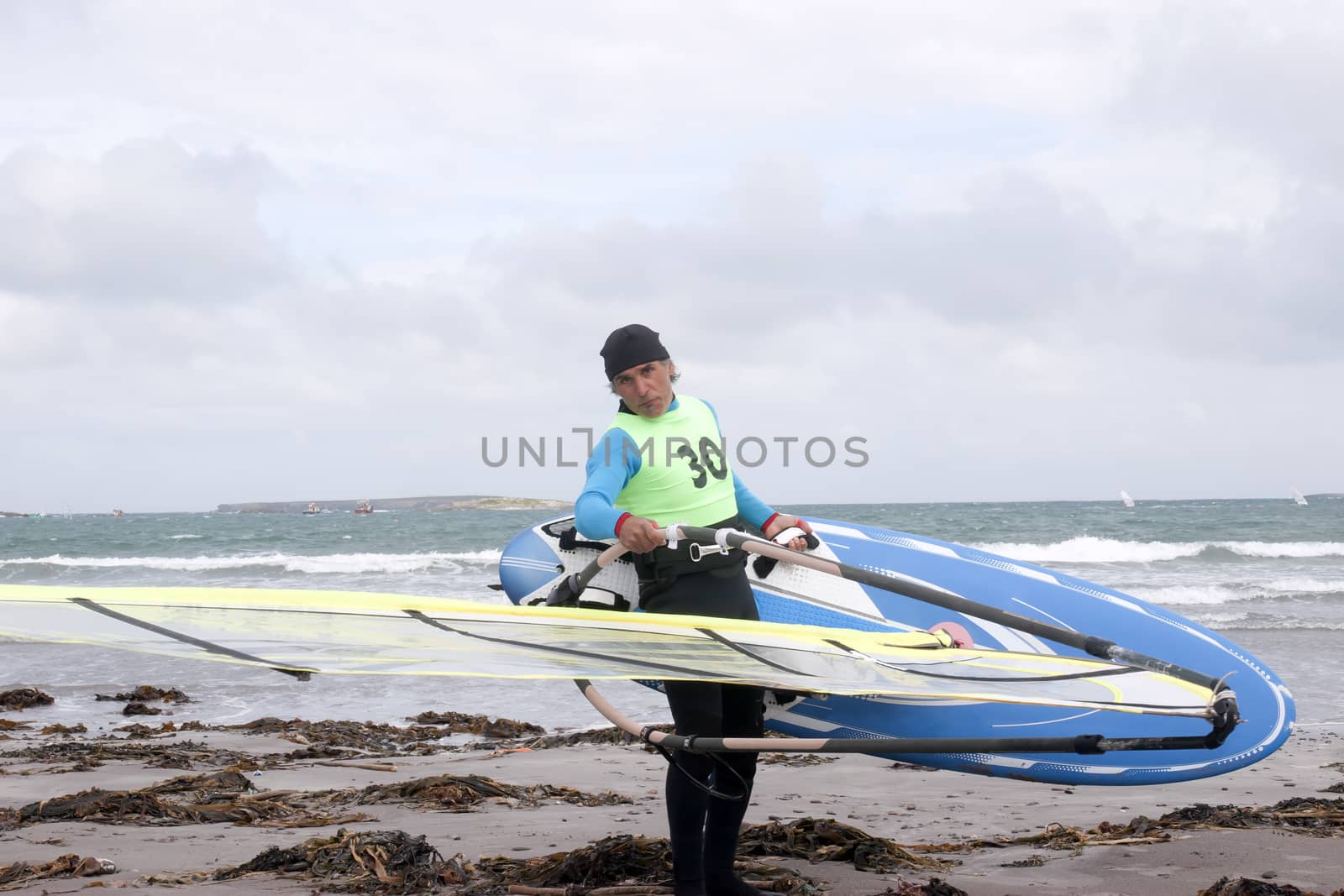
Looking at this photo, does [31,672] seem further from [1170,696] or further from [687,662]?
[1170,696]

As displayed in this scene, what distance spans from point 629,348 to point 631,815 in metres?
2.10

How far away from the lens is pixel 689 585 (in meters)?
2.82

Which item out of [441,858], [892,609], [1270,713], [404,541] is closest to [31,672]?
[441,858]

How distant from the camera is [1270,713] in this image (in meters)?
3.70

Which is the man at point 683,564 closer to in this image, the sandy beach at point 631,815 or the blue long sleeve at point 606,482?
the blue long sleeve at point 606,482

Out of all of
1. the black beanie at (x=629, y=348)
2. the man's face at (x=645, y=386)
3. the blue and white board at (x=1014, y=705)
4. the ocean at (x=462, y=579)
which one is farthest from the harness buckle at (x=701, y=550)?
the ocean at (x=462, y=579)

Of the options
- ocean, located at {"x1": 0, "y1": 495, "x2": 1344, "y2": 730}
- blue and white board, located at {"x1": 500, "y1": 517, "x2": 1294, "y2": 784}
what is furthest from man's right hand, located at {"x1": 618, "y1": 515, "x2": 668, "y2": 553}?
ocean, located at {"x1": 0, "y1": 495, "x2": 1344, "y2": 730}

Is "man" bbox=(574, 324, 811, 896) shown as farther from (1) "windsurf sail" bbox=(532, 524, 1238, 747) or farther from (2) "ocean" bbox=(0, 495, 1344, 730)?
(2) "ocean" bbox=(0, 495, 1344, 730)

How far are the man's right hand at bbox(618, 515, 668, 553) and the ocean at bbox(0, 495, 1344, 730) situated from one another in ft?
7.44

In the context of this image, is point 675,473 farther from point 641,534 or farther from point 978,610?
point 978,610

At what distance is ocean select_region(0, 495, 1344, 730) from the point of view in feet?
23.7

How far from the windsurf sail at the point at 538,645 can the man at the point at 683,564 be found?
0.79ft

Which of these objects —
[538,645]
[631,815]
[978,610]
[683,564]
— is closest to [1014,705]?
[631,815]

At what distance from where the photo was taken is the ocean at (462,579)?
7223 mm
